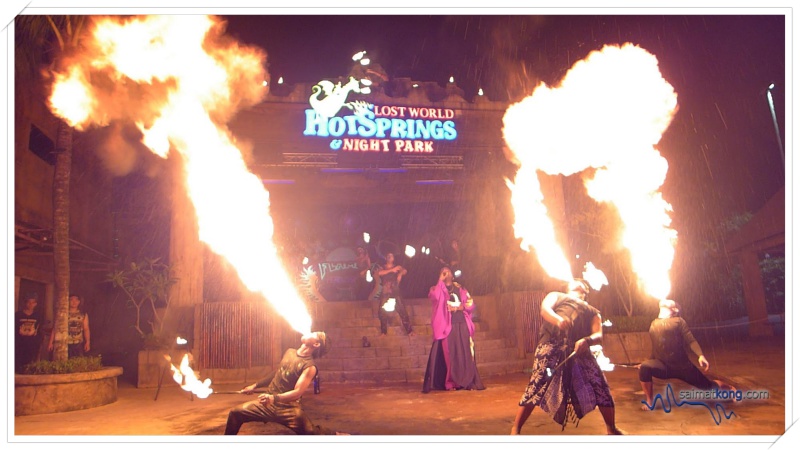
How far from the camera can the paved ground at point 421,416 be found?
6.41 meters

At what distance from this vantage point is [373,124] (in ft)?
53.8

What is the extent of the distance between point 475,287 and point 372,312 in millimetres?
4006

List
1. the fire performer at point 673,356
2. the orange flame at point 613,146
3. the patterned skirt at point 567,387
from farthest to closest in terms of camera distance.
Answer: the orange flame at point 613,146 < the fire performer at point 673,356 < the patterned skirt at point 567,387

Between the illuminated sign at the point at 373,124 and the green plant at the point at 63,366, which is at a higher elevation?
the illuminated sign at the point at 373,124

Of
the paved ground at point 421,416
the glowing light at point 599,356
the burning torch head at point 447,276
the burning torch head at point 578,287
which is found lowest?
the paved ground at point 421,416

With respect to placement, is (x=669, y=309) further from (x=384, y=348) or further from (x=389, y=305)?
(x=384, y=348)

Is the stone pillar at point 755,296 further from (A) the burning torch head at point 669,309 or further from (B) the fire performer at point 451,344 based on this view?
(A) the burning torch head at point 669,309

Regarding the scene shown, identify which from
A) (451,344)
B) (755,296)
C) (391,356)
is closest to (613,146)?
(451,344)

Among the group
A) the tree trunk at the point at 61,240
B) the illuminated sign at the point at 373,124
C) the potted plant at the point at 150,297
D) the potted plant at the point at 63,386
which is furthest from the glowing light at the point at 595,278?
the illuminated sign at the point at 373,124

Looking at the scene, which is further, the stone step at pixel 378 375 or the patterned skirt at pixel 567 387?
the stone step at pixel 378 375

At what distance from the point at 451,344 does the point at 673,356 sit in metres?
3.94

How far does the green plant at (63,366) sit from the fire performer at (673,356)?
28.4ft

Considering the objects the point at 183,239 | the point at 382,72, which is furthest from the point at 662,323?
the point at 382,72
